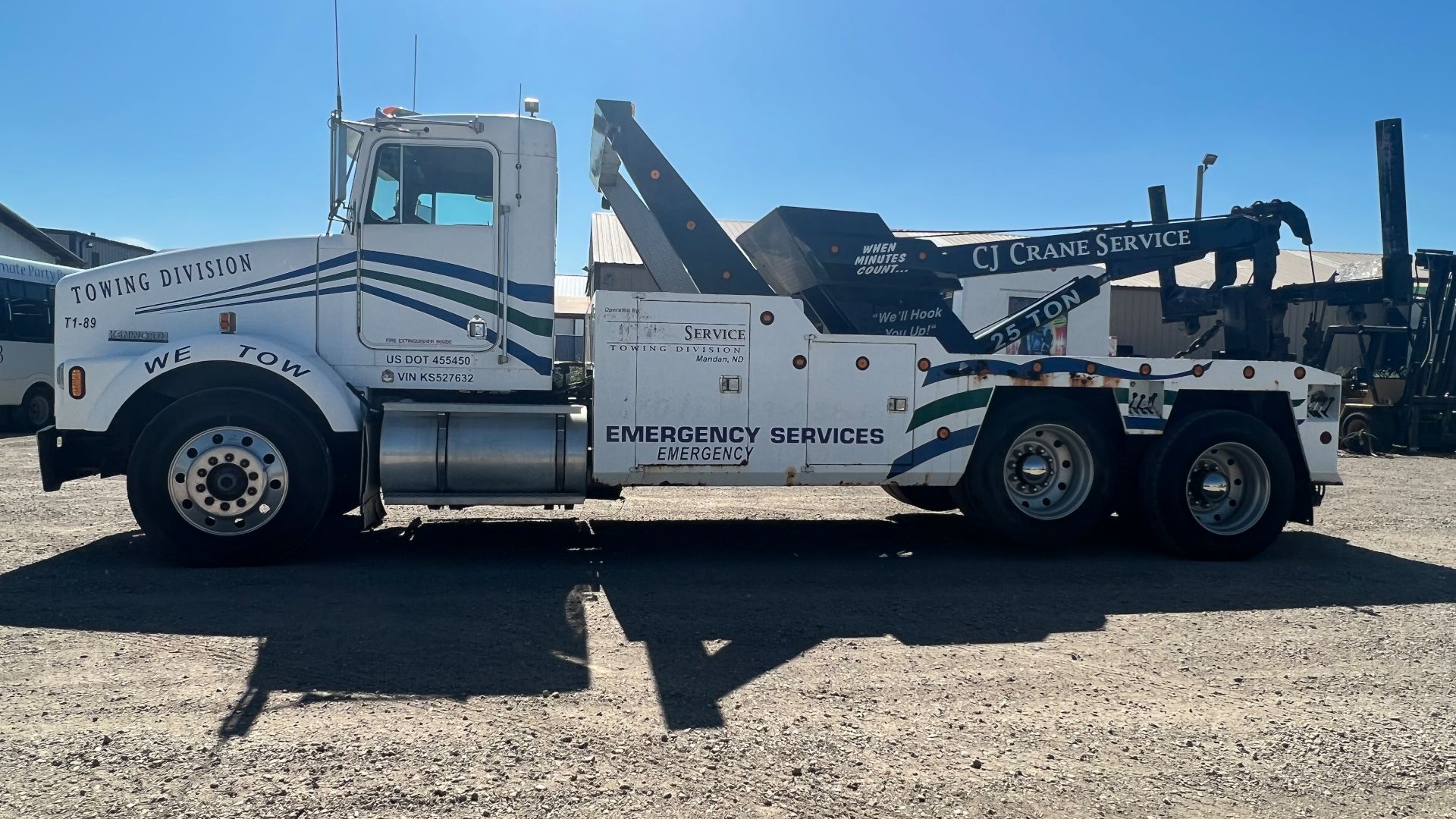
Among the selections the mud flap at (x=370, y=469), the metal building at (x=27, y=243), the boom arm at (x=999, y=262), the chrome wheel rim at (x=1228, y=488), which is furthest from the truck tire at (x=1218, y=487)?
the metal building at (x=27, y=243)

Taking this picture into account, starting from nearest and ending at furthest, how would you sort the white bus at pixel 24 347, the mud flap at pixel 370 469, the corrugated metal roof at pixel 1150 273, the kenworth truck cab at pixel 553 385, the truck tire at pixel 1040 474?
the kenworth truck cab at pixel 553 385 → the mud flap at pixel 370 469 → the truck tire at pixel 1040 474 → the corrugated metal roof at pixel 1150 273 → the white bus at pixel 24 347

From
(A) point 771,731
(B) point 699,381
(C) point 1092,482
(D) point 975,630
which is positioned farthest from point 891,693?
(C) point 1092,482

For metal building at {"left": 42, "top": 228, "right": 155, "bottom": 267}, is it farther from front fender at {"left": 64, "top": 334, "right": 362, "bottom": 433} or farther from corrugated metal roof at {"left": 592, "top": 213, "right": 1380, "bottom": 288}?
front fender at {"left": 64, "top": 334, "right": 362, "bottom": 433}

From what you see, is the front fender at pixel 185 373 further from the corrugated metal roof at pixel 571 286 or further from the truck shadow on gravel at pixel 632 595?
the corrugated metal roof at pixel 571 286

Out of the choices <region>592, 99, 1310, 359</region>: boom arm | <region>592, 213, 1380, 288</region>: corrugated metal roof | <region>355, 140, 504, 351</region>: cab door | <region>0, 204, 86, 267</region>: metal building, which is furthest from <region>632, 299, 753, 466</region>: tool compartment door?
<region>0, 204, 86, 267</region>: metal building

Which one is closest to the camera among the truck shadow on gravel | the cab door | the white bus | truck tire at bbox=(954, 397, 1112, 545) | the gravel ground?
the gravel ground

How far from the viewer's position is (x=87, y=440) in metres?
6.37

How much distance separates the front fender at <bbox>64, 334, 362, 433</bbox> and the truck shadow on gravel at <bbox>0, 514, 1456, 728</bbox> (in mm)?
1050

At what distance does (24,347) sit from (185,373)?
14.9 m

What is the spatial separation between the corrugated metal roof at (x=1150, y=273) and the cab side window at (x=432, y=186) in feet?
21.1

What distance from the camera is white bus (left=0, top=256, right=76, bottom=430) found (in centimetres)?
1720

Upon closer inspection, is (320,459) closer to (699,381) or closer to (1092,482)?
(699,381)

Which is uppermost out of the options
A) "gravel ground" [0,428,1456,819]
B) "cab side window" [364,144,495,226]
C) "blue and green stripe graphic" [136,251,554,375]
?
"cab side window" [364,144,495,226]

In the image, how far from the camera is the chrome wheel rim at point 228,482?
241 inches
